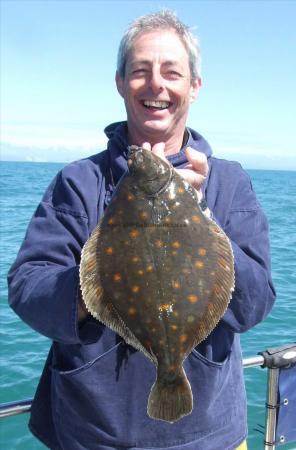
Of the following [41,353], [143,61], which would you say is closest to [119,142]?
[143,61]

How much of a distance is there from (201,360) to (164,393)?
0.40 metres

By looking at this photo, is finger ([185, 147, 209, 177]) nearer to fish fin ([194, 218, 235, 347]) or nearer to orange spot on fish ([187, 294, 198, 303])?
fish fin ([194, 218, 235, 347])

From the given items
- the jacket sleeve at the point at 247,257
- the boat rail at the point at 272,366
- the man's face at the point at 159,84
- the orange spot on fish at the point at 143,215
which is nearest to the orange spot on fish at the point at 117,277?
the orange spot on fish at the point at 143,215

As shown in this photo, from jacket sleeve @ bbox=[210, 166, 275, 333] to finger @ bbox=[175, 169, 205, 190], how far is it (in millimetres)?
324

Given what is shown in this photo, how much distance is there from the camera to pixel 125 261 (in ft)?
7.22

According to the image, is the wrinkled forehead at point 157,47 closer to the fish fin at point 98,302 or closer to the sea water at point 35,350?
the fish fin at point 98,302

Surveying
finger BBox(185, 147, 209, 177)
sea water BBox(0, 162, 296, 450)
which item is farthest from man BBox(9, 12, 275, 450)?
sea water BBox(0, 162, 296, 450)

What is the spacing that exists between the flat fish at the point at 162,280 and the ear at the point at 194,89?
2.70 feet

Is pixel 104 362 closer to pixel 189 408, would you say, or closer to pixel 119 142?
pixel 189 408

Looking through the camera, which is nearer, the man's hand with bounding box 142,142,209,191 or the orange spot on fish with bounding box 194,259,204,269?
the orange spot on fish with bounding box 194,259,204,269

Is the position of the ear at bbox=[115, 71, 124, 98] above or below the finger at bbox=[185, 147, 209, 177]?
above

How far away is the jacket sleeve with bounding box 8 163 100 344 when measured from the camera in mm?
2299

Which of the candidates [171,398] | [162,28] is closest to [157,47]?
[162,28]

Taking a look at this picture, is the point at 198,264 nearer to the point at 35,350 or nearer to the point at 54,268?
the point at 54,268
